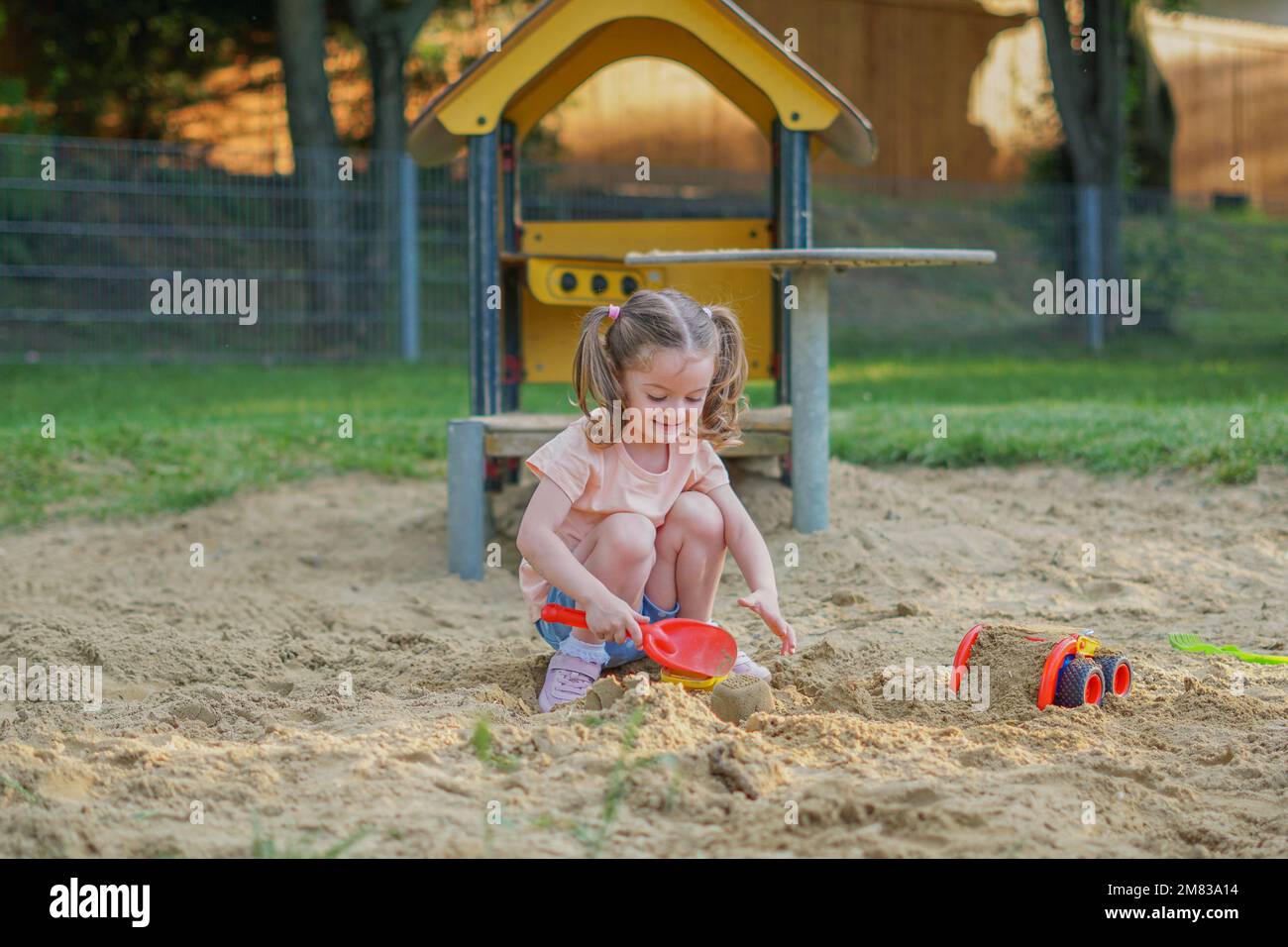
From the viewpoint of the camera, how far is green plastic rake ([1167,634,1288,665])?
3283 mm

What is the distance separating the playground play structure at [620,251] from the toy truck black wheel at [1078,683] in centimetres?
151

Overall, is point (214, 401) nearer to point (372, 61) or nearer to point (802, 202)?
point (802, 202)

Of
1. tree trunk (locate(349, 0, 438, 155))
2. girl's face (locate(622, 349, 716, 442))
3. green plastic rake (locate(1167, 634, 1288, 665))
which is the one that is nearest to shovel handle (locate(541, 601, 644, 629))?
girl's face (locate(622, 349, 716, 442))

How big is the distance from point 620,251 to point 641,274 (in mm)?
145

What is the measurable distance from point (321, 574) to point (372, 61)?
895 centimetres

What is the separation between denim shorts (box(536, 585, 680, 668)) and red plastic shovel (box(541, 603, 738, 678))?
10 cm

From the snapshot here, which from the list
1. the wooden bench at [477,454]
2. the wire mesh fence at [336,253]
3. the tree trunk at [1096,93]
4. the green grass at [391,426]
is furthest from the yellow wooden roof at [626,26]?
the tree trunk at [1096,93]

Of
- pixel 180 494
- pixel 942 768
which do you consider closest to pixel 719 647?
pixel 942 768

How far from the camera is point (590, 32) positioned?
15.7ft

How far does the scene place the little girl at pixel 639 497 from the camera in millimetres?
2896

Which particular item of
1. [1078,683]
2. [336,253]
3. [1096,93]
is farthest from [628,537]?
[1096,93]
